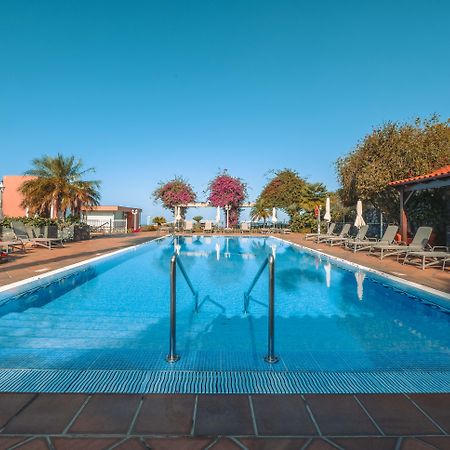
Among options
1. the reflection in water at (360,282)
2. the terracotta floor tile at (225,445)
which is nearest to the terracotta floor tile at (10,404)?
the terracotta floor tile at (225,445)

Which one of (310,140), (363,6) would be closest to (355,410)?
(363,6)

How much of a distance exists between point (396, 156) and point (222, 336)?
13.2 meters

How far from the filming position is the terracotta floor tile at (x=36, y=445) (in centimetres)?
165

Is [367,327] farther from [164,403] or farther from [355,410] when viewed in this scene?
[164,403]

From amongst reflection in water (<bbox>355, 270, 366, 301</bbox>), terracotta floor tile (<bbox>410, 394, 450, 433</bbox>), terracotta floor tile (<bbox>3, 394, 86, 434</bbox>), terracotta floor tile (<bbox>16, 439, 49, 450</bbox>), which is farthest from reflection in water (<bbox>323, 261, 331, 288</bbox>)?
terracotta floor tile (<bbox>16, 439, 49, 450</bbox>)

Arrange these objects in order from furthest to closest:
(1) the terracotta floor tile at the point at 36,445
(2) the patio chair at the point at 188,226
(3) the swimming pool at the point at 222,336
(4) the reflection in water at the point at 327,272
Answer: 1. (2) the patio chair at the point at 188,226
2. (4) the reflection in water at the point at 327,272
3. (3) the swimming pool at the point at 222,336
4. (1) the terracotta floor tile at the point at 36,445

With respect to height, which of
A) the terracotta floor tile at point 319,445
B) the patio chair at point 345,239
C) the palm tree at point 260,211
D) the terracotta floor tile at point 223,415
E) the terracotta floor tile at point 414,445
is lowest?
the terracotta floor tile at point 223,415

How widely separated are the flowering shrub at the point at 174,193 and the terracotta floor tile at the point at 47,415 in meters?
28.7

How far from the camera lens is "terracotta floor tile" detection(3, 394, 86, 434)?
1.80 meters

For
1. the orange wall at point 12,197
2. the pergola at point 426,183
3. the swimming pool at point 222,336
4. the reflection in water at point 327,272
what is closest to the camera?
the swimming pool at point 222,336

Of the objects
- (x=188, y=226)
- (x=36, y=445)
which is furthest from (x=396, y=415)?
(x=188, y=226)

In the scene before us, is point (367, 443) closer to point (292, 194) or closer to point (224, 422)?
point (224, 422)

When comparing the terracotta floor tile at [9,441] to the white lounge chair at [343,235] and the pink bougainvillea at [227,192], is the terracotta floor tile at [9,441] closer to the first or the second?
the white lounge chair at [343,235]

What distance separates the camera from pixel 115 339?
143 inches
